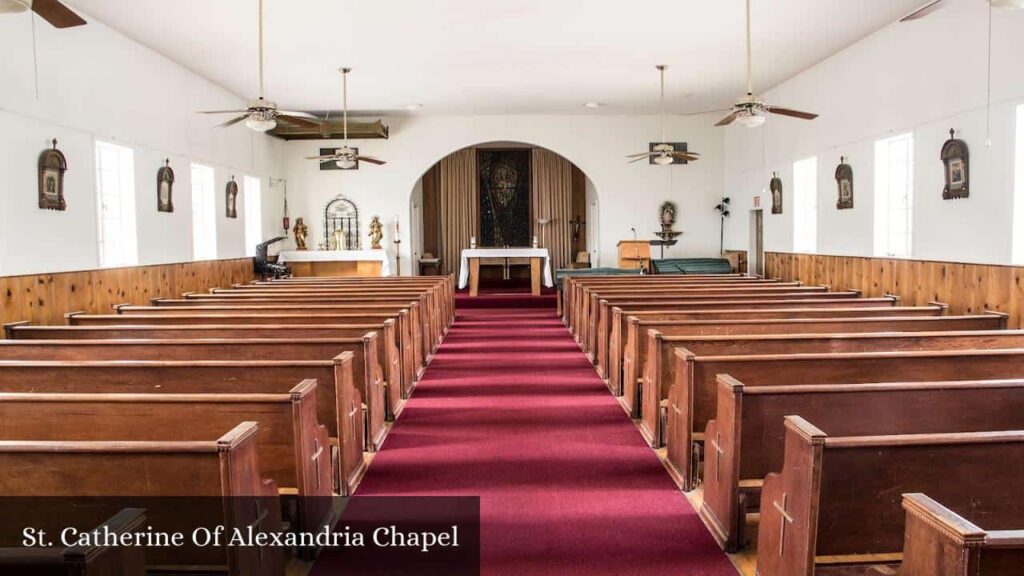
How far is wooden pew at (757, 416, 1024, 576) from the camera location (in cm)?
213

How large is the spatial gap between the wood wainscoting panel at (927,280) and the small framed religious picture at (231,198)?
8.83m

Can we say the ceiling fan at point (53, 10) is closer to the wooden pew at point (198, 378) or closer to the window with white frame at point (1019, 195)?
the wooden pew at point (198, 378)

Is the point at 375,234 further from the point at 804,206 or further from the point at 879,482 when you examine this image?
the point at 879,482

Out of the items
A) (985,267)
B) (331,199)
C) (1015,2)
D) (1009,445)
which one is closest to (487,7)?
(1015,2)

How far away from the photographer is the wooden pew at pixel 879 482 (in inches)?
83.9

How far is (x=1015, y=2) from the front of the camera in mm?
3508

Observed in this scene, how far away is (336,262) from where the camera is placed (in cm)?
1351

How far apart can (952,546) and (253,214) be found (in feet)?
40.5

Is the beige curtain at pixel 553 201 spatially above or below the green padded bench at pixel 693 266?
above

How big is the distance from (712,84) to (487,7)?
516 cm

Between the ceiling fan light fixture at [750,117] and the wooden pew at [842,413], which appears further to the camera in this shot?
the ceiling fan light fixture at [750,117]

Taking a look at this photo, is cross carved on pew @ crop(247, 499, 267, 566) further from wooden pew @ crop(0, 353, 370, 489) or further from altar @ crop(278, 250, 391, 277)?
altar @ crop(278, 250, 391, 277)

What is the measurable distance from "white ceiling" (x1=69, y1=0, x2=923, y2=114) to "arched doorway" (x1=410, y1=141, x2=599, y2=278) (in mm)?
4839

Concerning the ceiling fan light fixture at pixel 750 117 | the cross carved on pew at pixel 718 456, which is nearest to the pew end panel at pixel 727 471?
the cross carved on pew at pixel 718 456
